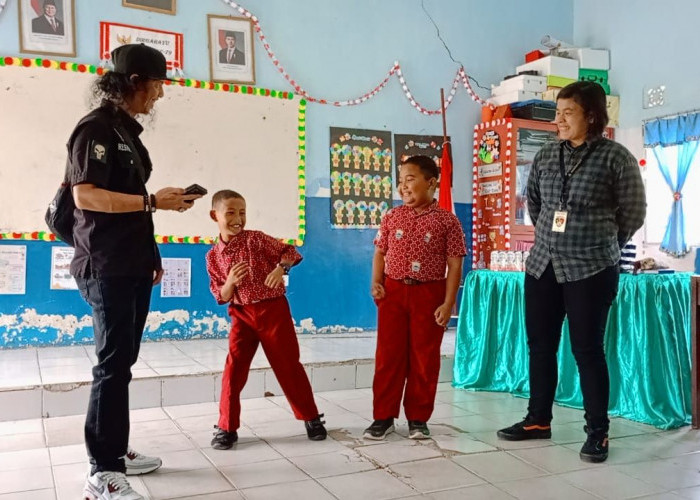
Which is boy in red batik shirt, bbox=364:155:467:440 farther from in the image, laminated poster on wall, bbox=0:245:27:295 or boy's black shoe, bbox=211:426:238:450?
laminated poster on wall, bbox=0:245:27:295

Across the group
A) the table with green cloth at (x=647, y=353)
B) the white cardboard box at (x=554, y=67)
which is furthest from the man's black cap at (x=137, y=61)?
the white cardboard box at (x=554, y=67)

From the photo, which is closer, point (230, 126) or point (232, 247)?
point (232, 247)

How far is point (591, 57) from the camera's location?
562 cm

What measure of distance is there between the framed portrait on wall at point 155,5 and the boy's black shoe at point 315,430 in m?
3.10

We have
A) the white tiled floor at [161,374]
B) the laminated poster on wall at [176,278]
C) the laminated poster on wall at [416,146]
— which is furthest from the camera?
the laminated poster on wall at [416,146]

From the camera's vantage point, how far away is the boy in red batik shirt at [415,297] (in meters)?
2.50

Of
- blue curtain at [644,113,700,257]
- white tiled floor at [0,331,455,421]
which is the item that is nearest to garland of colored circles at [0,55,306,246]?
white tiled floor at [0,331,455,421]

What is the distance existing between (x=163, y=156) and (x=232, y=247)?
2.17 metres

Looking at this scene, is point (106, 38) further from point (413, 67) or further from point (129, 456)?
point (129, 456)

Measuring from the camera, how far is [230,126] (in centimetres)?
456

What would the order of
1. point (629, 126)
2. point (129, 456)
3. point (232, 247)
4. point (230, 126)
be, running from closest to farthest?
point (129, 456) < point (232, 247) < point (230, 126) < point (629, 126)

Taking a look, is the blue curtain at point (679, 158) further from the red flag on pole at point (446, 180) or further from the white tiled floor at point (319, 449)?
the white tiled floor at point (319, 449)

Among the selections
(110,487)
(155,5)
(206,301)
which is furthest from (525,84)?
(110,487)

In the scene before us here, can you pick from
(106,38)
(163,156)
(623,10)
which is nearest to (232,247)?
(163,156)
